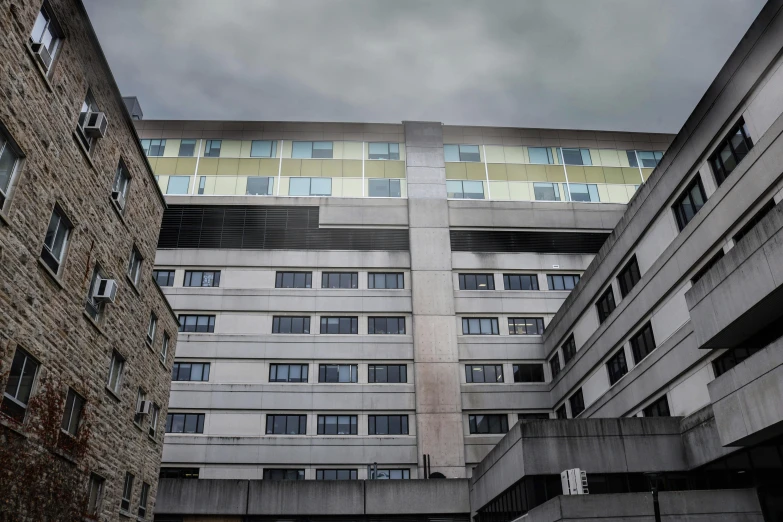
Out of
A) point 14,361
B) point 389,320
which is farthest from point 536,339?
point 14,361

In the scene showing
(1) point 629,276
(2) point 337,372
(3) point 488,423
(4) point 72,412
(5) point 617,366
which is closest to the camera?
(4) point 72,412

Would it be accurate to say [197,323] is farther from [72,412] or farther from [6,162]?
[6,162]

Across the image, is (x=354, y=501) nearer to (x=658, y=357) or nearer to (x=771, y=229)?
(x=658, y=357)

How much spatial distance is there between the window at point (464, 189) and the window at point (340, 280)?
10394 mm

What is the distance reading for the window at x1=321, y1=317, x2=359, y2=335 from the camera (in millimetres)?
45750

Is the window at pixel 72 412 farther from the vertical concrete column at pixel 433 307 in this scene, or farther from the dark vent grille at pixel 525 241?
the dark vent grille at pixel 525 241

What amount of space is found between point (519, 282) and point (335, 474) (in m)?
19.3

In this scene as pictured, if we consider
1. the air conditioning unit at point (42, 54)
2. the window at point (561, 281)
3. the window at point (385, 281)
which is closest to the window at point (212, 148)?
the window at point (385, 281)

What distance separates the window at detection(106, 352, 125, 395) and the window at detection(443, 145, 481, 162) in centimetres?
3518

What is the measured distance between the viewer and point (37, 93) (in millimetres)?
16109

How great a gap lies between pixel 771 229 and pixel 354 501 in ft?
88.4

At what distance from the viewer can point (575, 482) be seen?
23.6m

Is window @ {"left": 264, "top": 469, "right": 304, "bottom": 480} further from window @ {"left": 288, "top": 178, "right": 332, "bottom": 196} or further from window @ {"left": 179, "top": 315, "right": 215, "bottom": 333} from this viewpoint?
window @ {"left": 288, "top": 178, "right": 332, "bottom": 196}

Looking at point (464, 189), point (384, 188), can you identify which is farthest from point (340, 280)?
point (464, 189)
